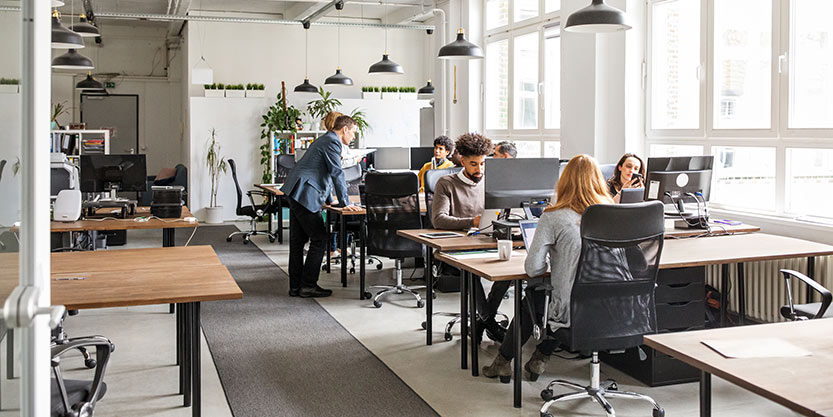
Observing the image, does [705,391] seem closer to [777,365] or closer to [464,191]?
[777,365]

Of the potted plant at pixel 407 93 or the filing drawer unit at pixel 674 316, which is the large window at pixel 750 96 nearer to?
the filing drawer unit at pixel 674 316

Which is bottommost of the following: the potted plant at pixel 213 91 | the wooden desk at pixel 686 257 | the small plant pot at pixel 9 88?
the wooden desk at pixel 686 257

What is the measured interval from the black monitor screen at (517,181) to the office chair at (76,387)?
2.52 m

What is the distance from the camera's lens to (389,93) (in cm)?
1312

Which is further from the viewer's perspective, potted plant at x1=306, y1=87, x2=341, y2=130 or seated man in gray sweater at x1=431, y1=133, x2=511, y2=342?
potted plant at x1=306, y1=87, x2=341, y2=130

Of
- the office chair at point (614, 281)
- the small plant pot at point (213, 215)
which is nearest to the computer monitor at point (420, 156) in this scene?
the small plant pot at point (213, 215)

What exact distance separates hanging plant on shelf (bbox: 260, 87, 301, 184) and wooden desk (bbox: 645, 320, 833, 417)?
10160 millimetres

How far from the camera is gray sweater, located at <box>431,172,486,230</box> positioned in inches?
211

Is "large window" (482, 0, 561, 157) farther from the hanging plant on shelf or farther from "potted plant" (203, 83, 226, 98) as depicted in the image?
"potted plant" (203, 83, 226, 98)

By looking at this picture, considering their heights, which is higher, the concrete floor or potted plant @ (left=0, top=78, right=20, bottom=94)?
potted plant @ (left=0, top=78, right=20, bottom=94)

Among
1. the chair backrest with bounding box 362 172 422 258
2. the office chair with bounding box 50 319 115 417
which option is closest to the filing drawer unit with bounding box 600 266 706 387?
the chair backrest with bounding box 362 172 422 258

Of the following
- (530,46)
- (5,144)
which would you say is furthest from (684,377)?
(530,46)

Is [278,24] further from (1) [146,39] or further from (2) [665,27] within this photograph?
(2) [665,27]

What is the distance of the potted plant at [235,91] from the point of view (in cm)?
1227
